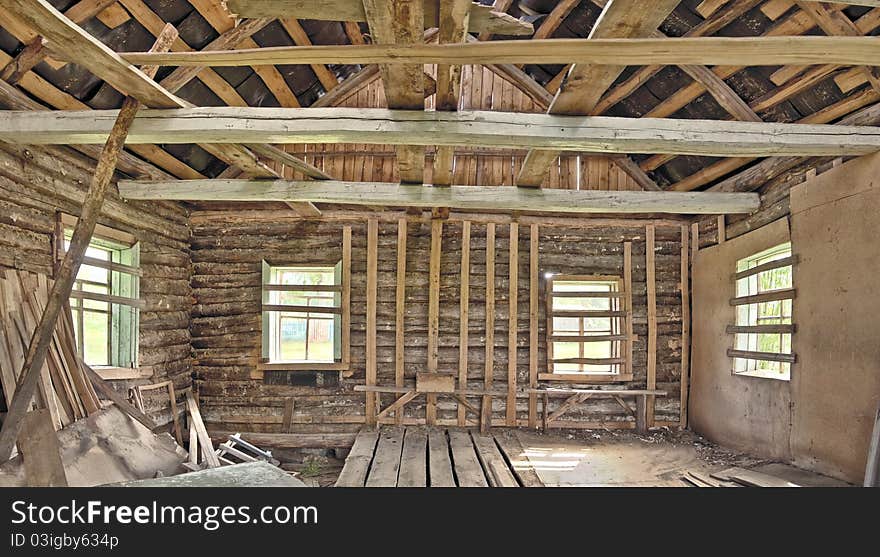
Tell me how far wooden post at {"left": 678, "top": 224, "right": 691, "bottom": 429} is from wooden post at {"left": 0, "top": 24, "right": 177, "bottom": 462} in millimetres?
6499

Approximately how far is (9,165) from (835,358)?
7.15 meters

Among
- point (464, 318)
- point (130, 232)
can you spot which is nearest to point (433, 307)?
point (464, 318)

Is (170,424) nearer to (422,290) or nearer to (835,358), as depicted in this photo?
(422,290)

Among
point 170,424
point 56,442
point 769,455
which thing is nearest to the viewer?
point 56,442

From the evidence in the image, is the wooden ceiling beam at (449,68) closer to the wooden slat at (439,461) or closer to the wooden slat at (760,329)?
the wooden slat at (439,461)

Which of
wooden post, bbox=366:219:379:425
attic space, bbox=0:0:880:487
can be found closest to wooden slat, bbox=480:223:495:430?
attic space, bbox=0:0:880:487

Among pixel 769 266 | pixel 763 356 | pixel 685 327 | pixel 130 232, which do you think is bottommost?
pixel 763 356

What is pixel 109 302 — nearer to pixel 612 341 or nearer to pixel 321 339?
pixel 321 339

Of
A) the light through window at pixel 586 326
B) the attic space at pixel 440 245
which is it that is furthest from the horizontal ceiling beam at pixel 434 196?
the light through window at pixel 586 326

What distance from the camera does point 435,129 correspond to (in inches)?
152

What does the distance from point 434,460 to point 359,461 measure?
800 mm
